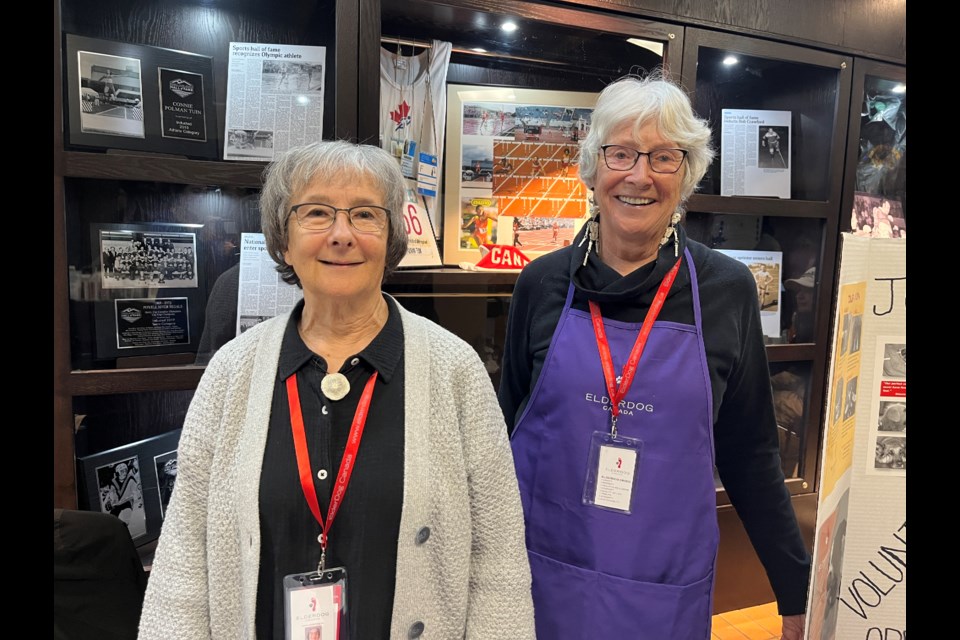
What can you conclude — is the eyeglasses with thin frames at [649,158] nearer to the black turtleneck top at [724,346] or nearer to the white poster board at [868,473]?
the black turtleneck top at [724,346]

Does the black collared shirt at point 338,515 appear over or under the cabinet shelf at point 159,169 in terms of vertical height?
under

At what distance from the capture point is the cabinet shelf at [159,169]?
5.49 feet

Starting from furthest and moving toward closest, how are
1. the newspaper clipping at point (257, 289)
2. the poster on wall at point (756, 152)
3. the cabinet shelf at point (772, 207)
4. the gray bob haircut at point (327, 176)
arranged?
the poster on wall at point (756, 152) < the cabinet shelf at point (772, 207) < the newspaper clipping at point (257, 289) < the gray bob haircut at point (327, 176)

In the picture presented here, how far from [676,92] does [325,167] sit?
79 cm

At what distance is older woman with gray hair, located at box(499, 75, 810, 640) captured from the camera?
1.30 m

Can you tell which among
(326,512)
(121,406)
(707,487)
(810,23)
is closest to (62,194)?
(121,406)

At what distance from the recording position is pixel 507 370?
61.4 inches

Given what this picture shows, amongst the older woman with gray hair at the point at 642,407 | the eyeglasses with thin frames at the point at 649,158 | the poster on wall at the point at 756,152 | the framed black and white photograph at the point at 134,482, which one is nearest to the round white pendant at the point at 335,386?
the older woman with gray hair at the point at 642,407

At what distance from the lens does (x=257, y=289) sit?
1914 mm

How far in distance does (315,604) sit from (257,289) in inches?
44.0

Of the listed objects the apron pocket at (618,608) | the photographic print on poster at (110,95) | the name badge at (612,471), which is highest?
the photographic print on poster at (110,95)

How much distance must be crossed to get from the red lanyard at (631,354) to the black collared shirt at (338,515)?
48 cm

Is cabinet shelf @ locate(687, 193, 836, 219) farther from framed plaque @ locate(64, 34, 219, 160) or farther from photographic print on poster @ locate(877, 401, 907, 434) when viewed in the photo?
framed plaque @ locate(64, 34, 219, 160)

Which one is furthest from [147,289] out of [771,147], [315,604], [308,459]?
[771,147]
